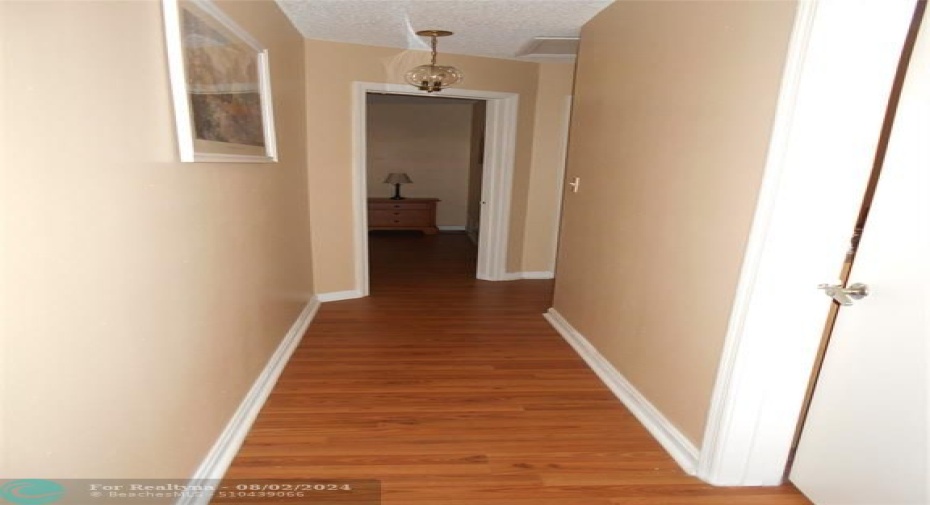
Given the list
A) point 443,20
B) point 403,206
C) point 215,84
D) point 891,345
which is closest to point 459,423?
point 891,345

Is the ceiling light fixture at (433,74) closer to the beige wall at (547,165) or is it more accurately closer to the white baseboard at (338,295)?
the beige wall at (547,165)

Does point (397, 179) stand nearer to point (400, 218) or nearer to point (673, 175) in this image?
point (400, 218)

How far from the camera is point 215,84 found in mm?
1641

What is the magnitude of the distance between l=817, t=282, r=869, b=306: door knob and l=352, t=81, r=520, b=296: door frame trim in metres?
2.82

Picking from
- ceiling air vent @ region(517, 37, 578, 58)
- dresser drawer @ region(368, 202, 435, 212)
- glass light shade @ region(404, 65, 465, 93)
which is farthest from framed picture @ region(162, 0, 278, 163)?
dresser drawer @ region(368, 202, 435, 212)

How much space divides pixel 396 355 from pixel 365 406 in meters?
0.60

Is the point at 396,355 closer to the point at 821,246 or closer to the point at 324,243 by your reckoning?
the point at 324,243

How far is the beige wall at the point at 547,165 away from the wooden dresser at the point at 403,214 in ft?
8.79

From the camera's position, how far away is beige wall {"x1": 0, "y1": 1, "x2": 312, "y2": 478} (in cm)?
87

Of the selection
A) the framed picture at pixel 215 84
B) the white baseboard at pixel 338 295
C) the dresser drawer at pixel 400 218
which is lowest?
the white baseboard at pixel 338 295

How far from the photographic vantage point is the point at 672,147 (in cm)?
197

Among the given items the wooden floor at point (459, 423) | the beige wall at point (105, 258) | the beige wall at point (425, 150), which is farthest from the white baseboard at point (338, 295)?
the beige wall at point (425, 150)

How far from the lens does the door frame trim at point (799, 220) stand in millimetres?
1324

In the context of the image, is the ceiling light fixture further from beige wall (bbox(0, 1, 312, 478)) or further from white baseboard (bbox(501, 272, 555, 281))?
white baseboard (bbox(501, 272, 555, 281))
